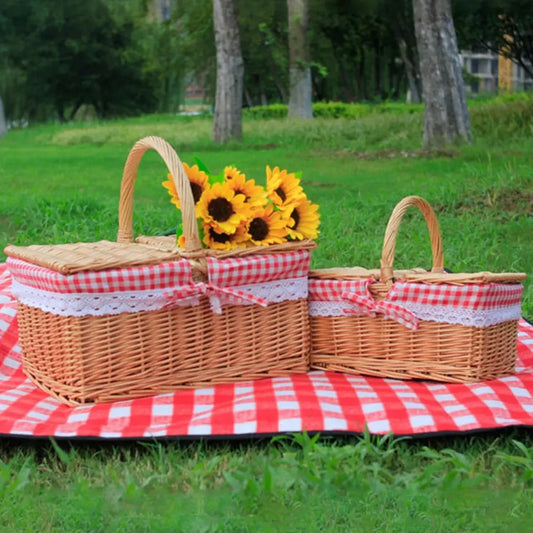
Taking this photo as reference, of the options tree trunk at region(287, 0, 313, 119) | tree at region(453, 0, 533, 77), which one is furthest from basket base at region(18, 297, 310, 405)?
tree at region(453, 0, 533, 77)

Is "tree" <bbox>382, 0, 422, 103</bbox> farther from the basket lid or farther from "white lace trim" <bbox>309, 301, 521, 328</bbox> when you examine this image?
the basket lid

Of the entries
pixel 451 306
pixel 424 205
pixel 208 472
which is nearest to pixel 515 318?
pixel 451 306

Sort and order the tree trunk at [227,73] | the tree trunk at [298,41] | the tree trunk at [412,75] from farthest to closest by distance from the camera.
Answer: the tree trunk at [412,75] → the tree trunk at [298,41] → the tree trunk at [227,73]

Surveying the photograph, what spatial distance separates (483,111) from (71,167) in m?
6.30

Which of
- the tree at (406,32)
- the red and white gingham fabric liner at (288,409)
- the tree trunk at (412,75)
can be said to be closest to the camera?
the red and white gingham fabric liner at (288,409)

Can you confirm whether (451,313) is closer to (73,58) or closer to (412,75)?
(412,75)

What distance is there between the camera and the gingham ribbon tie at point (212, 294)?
2930mm

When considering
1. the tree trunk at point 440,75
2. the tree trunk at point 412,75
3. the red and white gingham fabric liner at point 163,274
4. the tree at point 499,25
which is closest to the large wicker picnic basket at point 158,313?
the red and white gingham fabric liner at point 163,274

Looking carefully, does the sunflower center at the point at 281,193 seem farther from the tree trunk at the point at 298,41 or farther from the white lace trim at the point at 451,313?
the tree trunk at the point at 298,41

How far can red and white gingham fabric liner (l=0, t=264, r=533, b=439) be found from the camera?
260 cm

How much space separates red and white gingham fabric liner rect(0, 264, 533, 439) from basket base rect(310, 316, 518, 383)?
0.06m

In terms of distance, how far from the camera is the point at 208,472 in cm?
236

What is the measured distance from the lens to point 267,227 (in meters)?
3.14

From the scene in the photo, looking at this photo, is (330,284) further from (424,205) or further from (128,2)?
(128,2)
